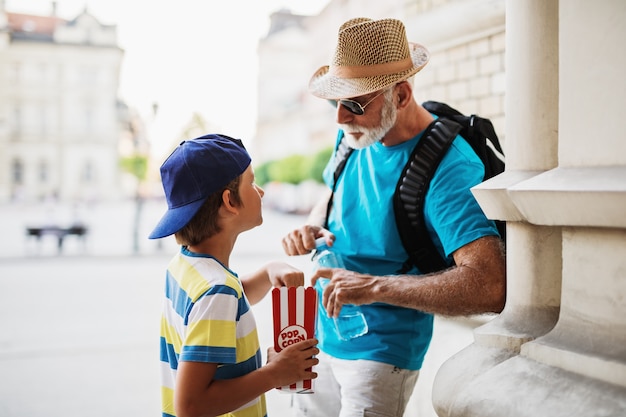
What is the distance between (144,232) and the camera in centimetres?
2441

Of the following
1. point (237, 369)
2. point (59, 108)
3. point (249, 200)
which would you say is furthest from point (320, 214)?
point (59, 108)

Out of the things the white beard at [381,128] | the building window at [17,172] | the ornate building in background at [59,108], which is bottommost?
the white beard at [381,128]

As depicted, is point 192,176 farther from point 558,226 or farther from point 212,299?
point 558,226

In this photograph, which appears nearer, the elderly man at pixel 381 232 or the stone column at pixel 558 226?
the stone column at pixel 558 226

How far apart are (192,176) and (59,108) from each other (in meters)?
42.6

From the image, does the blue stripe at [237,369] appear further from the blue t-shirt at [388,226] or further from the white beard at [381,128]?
the white beard at [381,128]

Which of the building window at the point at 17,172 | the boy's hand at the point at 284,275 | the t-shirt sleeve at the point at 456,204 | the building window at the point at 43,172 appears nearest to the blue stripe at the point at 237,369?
the boy's hand at the point at 284,275

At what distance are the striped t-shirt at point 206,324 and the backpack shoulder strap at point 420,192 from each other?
24.7 inches

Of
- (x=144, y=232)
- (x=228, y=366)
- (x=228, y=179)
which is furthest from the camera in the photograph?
(x=144, y=232)

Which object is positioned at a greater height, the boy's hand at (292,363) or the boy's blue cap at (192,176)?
the boy's blue cap at (192,176)

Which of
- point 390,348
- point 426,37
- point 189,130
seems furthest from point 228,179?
point 189,130

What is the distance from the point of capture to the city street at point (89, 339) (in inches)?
161

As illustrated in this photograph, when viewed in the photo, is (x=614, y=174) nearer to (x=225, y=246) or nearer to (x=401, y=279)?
(x=401, y=279)

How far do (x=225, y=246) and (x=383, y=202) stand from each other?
1.99 feet
